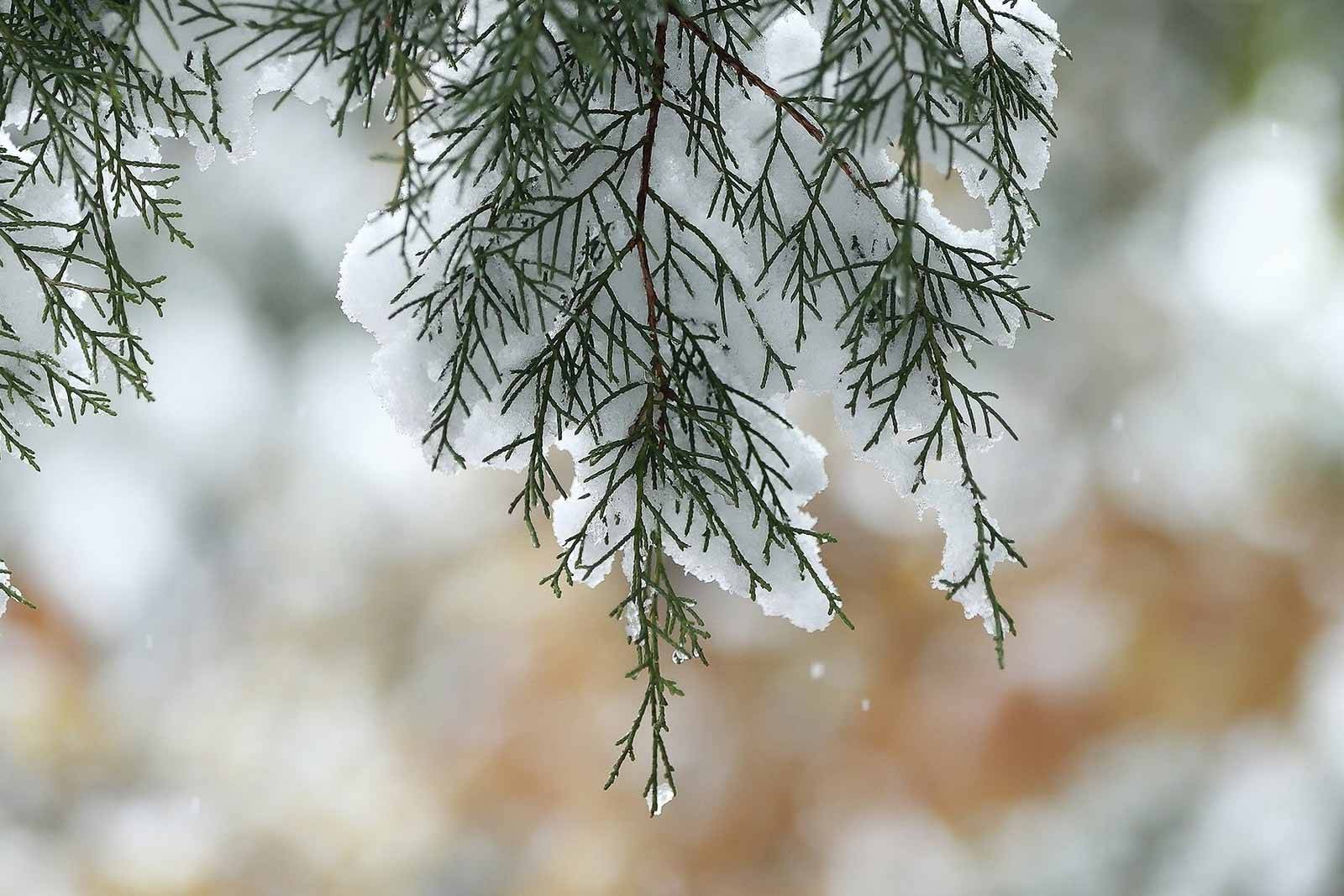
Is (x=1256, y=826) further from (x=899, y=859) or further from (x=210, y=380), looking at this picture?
(x=210, y=380)

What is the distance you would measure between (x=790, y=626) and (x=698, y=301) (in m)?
5.70

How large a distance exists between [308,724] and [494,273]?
244 inches

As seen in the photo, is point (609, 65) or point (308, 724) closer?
point (609, 65)

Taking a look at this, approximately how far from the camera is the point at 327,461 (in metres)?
7.07

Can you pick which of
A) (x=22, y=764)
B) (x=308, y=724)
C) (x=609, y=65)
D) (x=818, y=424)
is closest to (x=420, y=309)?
(x=609, y=65)

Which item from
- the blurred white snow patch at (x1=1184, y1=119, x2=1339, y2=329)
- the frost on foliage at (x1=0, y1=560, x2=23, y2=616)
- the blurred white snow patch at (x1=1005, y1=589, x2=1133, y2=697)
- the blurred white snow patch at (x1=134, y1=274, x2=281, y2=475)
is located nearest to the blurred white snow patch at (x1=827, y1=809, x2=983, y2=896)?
the blurred white snow patch at (x1=1005, y1=589, x2=1133, y2=697)

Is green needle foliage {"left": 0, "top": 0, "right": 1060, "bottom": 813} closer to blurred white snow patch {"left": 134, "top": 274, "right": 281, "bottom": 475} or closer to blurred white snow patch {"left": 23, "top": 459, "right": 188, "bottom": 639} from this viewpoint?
blurred white snow patch {"left": 134, "top": 274, "right": 281, "bottom": 475}

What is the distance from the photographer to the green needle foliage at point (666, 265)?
108cm

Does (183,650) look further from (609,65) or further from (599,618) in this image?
(609,65)

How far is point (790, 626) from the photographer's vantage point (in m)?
6.70

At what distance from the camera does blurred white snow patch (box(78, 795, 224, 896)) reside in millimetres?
6469

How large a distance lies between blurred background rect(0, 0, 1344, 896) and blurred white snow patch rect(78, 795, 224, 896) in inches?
0.8

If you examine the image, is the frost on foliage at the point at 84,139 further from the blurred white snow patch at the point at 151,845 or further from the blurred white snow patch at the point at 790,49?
the blurred white snow patch at the point at 151,845

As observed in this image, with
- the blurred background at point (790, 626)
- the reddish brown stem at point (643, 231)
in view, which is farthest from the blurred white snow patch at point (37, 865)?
the reddish brown stem at point (643, 231)
